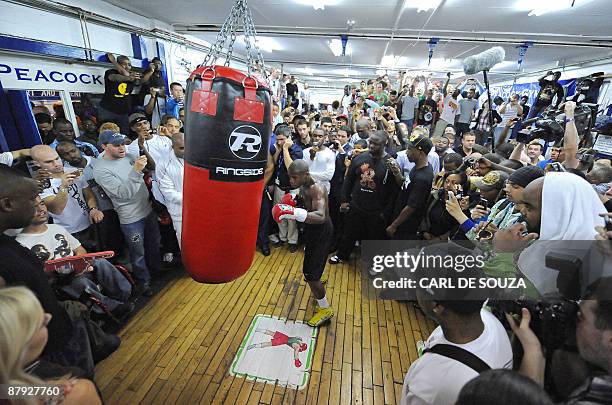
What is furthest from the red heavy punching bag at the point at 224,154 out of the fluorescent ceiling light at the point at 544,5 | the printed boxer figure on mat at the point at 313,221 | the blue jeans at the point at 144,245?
the fluorescent ceiling light at the point at 544,5

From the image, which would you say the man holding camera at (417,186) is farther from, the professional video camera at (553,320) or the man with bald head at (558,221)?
the professional video camera at (553,320)

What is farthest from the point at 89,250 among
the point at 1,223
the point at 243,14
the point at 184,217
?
the point at 243,14

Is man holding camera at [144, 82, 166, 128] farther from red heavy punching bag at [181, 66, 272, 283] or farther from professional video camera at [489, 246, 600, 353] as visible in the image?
professional video camera at [489, 246, 600, 353]

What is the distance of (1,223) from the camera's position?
4.73 ft

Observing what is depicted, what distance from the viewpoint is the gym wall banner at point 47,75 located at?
3223mm

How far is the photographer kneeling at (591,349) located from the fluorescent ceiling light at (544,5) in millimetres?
5216

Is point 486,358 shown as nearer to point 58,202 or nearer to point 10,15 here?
point 58,202

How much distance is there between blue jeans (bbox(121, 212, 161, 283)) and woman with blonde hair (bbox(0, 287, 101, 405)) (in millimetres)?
2287

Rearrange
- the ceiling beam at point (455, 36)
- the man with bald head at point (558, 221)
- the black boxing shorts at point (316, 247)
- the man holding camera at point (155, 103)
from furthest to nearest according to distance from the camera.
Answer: the ceiling beam at point (455, 36), the man holding camera at point (155, 103), the black boxing shorts at point (316, 247), the man with bald head at point (558, 221)

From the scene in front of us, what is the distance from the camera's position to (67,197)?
2.57m

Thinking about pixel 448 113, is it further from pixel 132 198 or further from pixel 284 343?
pixel 132 198

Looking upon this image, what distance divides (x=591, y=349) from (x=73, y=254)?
10.0ft

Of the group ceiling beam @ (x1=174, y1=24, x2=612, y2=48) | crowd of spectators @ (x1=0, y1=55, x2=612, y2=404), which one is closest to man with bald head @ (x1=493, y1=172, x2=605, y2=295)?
crowd of spectators @ (x1=0, y1=55, x2=612, y2=404)

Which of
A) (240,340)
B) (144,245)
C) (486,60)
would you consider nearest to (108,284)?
(144,245)
